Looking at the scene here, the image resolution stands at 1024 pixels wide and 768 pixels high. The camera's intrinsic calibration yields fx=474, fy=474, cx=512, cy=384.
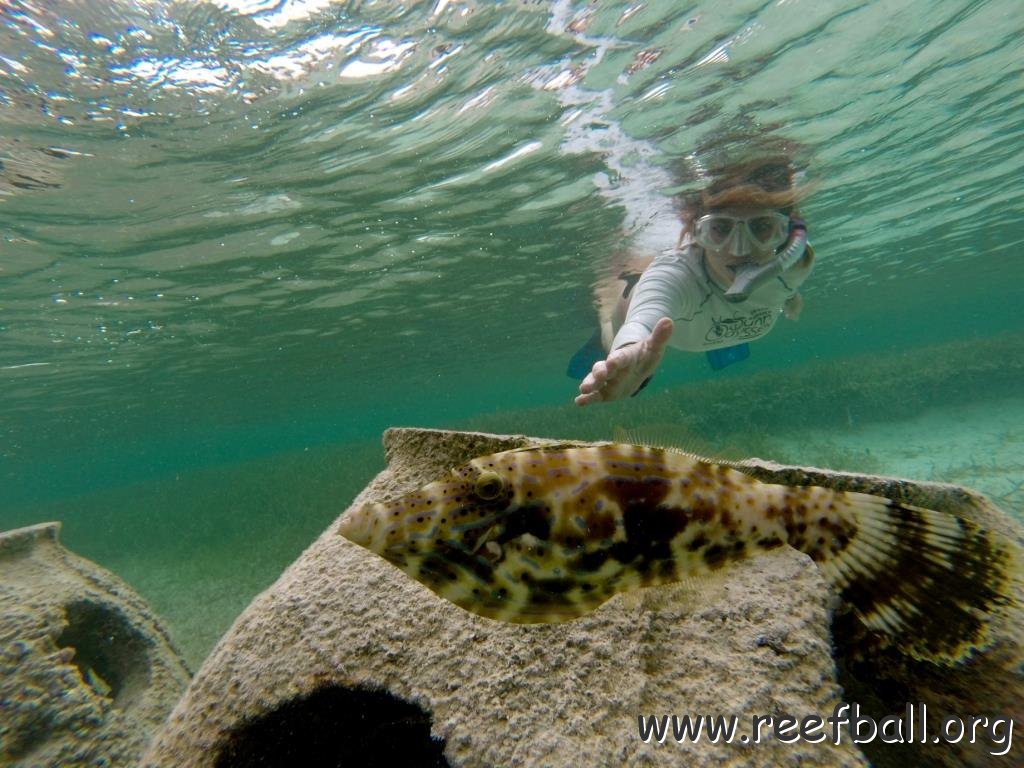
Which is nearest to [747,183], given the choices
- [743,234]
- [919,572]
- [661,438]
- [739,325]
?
[743,234]

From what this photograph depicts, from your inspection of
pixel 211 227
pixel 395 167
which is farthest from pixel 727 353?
pixel 211 227

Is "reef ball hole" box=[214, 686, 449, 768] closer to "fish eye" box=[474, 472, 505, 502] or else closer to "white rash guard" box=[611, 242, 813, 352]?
"fish eye" box=[474, 472, 505, 502]

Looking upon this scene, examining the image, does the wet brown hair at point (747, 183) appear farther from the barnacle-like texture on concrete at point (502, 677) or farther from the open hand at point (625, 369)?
the barnacle-like texture on concrete at point (502, 677)

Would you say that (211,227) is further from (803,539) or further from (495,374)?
(495,374)

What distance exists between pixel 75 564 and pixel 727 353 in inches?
518

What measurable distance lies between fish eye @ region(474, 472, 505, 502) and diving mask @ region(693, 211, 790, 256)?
7.94 metres

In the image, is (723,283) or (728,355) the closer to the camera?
(723,283)

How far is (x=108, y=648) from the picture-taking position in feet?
14.0

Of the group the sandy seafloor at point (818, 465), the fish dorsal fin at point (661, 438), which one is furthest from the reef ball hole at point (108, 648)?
the sandy seafloor at point (818, 465)

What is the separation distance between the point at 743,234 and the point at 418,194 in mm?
8129

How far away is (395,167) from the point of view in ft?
37.0

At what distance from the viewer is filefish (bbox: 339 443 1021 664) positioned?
1.59 m

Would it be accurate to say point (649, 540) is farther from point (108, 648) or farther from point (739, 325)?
point (739, 325)

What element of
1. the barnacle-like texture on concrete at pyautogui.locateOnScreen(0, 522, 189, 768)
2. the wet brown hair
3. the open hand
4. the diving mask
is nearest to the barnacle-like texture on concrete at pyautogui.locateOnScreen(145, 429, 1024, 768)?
the open hand
